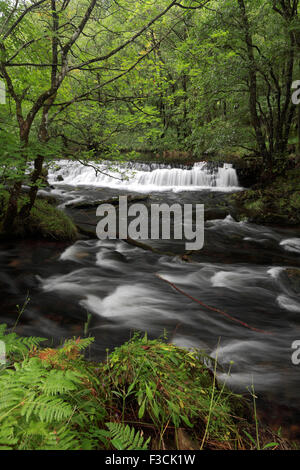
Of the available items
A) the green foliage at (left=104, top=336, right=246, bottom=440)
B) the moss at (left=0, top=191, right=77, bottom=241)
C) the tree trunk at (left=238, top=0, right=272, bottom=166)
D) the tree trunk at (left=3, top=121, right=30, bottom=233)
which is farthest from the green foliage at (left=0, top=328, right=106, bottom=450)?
the tree trunk at (left=238, top=0, right=272, bottom=166)

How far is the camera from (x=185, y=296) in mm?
4562

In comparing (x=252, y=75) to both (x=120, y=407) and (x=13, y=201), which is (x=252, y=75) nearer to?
(x=13, y=201)

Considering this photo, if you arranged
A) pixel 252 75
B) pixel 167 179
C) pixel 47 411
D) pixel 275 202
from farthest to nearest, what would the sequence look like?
pixel 167 179 → pixel 275 202 → pixel 252 75 → pixel 47 411

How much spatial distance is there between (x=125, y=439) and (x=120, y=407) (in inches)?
10.7

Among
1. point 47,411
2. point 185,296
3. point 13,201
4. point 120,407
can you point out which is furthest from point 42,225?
point 47,411

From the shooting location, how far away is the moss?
20.7 feet

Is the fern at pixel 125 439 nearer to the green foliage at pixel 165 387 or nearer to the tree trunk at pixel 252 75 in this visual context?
the green foliage at pixel 165 387

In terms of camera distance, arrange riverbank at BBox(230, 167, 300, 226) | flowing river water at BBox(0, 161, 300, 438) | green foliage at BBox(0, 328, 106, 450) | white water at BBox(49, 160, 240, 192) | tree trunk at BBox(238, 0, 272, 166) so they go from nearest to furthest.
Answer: green foliage at BBox(0, 328, 106, 450) → flowing river water at BBox(0, 161, 300, 438) → tree trunk at BBox(238, 0, 272, 166) → riverbank at BBox(230, 167, 300, 226) → white water at BBox(49, 160, 240, 192)

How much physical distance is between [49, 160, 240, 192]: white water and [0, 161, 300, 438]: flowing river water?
6.80 m

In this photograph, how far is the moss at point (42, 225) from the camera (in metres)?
6.31

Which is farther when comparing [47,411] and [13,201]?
[13,201]

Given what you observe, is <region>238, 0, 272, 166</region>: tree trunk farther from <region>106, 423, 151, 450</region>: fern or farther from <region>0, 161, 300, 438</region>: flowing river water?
<region>106, 423, 151, 450</region>: fern

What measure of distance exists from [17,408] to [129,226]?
755cm
